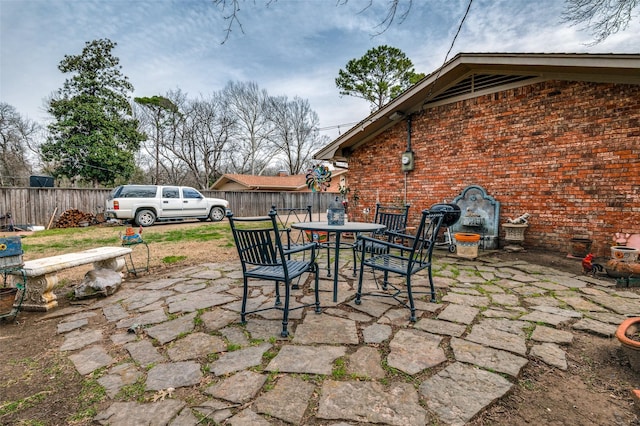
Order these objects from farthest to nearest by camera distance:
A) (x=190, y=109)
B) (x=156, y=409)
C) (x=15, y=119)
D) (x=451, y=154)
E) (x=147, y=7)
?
1. (x=190, y=109)
2. (x=15, y=119)
3. (x=451, y=154)
4. (x=147, y=7)
5. (x=156, y=409)

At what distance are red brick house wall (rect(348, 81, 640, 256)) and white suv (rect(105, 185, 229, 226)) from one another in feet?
28.7

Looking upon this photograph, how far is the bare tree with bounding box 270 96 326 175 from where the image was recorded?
25656 mm

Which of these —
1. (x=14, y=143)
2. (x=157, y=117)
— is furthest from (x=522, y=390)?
(x=14, y=143)

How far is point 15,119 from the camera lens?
64.5 feet

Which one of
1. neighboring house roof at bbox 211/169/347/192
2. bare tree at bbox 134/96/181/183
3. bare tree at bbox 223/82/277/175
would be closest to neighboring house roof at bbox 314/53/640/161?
neighboring house roof at bbox 211/169/347/192

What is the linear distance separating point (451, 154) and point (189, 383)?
234 inches

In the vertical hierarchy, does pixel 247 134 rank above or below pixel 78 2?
above

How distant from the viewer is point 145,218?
10.4m

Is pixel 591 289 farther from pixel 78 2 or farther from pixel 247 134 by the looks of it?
pixel 247 134

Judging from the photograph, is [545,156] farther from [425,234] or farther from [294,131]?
[294,131]

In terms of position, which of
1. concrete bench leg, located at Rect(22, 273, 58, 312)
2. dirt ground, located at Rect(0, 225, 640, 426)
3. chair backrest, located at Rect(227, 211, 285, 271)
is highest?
chair backrest, located at Rect(227, 211, 285, 271)

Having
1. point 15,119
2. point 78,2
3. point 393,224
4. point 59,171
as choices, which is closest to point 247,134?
point 59,171

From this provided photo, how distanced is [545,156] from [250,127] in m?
22.8

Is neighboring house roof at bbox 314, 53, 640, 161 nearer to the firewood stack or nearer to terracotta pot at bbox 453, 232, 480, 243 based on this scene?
terracotta pot at bbox 453, 232, 480, 243
